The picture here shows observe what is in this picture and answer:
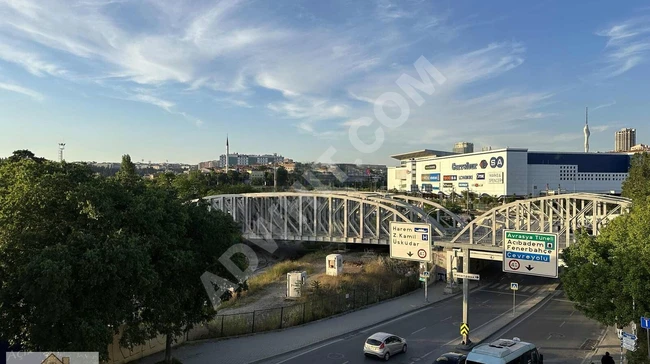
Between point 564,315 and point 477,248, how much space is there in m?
8.75

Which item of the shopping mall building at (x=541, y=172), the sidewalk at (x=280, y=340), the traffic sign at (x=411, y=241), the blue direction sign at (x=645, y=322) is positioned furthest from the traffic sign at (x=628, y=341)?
the shopping mall building at (x=541, y=172)

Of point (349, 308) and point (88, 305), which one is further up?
point (88, 305)

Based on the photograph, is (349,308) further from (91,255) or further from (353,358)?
(91,255)

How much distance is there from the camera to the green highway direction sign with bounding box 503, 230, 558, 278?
20.9 metres

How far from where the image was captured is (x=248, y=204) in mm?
65500

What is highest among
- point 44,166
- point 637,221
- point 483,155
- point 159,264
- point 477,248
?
point 483,155

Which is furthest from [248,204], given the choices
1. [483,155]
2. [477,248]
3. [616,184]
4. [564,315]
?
[616,184]

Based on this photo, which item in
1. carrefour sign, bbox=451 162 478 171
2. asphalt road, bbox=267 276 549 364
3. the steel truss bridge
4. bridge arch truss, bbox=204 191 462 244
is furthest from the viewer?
carrefour sign, bbox=451 162 478 171

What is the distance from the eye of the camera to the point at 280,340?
23.9 metres

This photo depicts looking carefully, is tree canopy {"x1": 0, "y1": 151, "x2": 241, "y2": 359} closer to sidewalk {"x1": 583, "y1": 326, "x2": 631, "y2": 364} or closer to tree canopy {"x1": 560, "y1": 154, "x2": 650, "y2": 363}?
tree canopy {"x1": 560, "y1": 154, "x2": 650, "y2": 363}

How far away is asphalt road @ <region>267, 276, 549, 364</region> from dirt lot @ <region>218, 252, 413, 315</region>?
779 cm

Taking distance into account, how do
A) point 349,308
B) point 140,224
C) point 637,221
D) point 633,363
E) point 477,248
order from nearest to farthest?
point 140,224 → point 633,363 → point 637,221 → point 349,308 → point 477,248

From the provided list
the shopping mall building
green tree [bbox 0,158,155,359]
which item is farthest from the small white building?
the shopping mall building

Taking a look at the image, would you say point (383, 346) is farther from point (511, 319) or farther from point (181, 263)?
point (511, 319)
